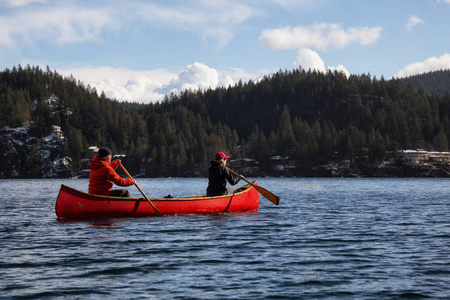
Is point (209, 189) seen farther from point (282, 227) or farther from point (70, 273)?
point (70, 273)

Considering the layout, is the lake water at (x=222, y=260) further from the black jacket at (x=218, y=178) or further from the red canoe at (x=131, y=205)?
the black jacket at (x=218, y=178)

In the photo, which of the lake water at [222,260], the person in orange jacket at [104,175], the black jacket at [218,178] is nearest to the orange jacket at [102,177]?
the person in orange jacket at [104,175]

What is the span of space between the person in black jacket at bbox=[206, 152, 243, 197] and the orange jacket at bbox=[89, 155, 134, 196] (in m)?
4.50

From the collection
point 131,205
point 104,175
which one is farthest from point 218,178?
point 104,175

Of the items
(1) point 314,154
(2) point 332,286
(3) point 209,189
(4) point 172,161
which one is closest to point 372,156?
(1) point 314,154

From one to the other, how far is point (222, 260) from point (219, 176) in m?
11.5

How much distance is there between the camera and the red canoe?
68.1ft

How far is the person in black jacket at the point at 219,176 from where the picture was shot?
2366 centimetres

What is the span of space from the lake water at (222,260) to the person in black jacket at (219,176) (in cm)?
283

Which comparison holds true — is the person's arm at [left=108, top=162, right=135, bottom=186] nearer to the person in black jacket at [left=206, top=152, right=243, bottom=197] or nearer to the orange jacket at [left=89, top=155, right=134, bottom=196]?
the orange jacket at [left=89, top=155, right=134, bottom=196]

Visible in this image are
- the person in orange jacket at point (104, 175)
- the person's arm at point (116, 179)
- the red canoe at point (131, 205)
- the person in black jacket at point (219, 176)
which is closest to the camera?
the person's arm at point (116, 179)

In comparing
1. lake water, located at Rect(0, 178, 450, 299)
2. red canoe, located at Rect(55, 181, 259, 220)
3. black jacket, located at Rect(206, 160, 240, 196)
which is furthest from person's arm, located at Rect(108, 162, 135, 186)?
black jacket, located at Rect(206, 160, 240, 196)

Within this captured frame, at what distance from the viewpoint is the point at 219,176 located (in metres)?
24.2

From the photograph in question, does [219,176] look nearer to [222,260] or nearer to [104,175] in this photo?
[104,175]
